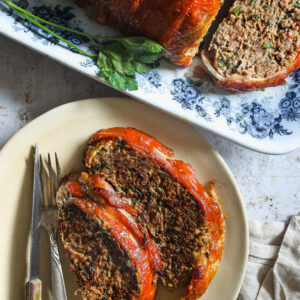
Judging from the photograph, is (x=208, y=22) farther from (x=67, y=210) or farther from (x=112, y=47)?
(x=67, y=210)

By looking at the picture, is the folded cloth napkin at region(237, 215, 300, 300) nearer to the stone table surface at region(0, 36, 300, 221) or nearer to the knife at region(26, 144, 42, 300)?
the stone table surface at region(0, 36, 300, 221)

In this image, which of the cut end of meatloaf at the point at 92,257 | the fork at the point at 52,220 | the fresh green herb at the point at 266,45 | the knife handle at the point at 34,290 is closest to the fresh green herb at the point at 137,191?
the cut end of meatloaf at the point at 92,257

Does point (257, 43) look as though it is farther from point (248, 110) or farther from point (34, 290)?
point (34, 290)

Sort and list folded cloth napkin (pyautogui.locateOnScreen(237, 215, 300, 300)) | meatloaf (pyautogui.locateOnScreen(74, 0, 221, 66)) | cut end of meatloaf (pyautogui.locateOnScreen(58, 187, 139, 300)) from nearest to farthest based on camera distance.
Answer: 1. meatloaf (pyautogui.locateOnScreen(74, 0, 221, 66))
2. cut end of meatloaf (pyautogui.locateOnScreen(58, 187, 139, 300))
3. folded cloth napkin (pyautogui.locateOnScreen(237, 215, 300, 300))

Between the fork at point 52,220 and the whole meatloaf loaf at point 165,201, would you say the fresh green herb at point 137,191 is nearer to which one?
the whole meatloaf loaf at point 165,201

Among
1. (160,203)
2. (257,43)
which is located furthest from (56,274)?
(257,43)

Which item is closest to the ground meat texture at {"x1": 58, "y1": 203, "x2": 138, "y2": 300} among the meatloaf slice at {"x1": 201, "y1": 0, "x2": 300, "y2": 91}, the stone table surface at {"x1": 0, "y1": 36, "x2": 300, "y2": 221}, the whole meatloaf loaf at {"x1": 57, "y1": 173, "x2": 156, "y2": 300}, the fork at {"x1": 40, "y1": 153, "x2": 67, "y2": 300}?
the whole meatloaf loaf at {"x1": 57, "y1": 173, "x2": 156, "y2": 300}
